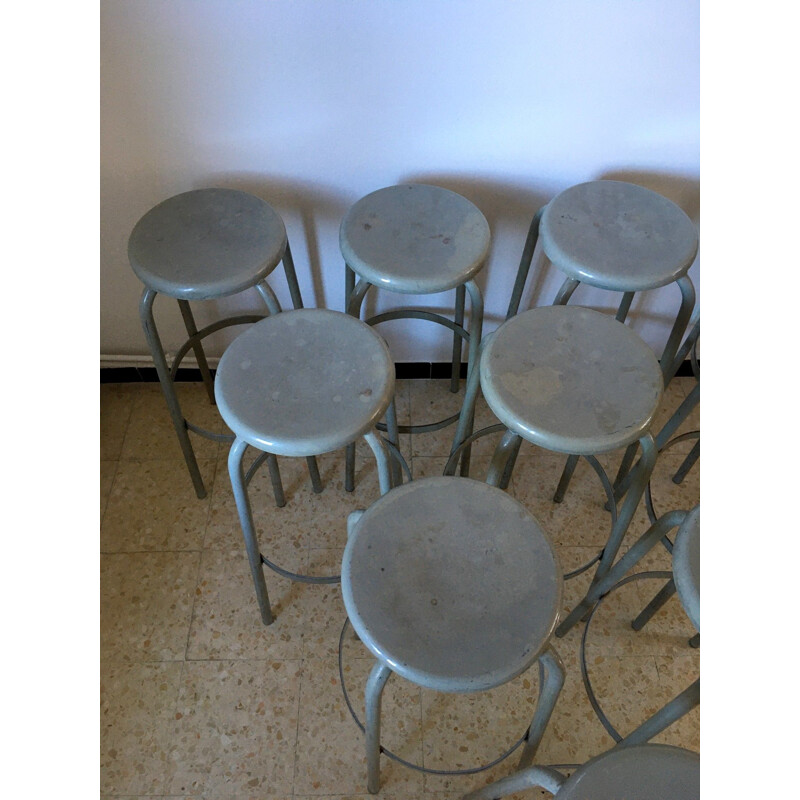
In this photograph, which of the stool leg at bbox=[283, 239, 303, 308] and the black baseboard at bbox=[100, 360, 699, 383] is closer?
the stool leg at bbox=[283, 239, 303, 308]

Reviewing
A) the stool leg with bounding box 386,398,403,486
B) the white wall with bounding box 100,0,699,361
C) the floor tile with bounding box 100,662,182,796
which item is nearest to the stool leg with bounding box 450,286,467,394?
the white wall with bounding box 100,0,699,361

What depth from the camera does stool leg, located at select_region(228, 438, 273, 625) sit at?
128 cm

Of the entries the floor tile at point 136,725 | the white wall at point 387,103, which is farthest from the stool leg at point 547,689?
the white wall at point 387,103

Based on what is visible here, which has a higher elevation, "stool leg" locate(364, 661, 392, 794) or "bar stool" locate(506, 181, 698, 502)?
"bar stool" locate(506, 181, 698, 502)

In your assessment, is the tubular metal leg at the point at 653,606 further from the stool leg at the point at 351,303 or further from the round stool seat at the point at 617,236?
the stool leg at the point at 351,303

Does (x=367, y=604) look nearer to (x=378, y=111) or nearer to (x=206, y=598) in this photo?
(x=206, y=598)

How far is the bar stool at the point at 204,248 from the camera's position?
57.7 inches

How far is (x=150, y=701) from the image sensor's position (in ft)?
5.43

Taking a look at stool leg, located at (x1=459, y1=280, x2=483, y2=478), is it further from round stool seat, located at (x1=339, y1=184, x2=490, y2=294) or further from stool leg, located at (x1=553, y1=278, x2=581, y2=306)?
stool leg, located at (x1=553, y1=278, x2=581, y2=306)

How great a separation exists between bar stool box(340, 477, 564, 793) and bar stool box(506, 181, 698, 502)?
26.0 inches

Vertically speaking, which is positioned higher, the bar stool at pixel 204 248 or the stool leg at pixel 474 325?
the bar stool at pixel 204 248

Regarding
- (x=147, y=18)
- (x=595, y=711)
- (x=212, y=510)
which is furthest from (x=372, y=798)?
(x=147, y=18)

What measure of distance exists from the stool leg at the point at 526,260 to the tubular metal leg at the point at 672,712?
1006 mm

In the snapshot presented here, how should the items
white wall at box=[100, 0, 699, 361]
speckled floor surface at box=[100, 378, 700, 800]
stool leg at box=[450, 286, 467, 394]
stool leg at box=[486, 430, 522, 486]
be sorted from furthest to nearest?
stool leg at box=[450, 286, 467, 394] < speckled floor surface at box=[100, 378, 700, 800] < white wall at box=[100, 0, 699, 361] < stool leg at box=[486, 430, 522, 486]
